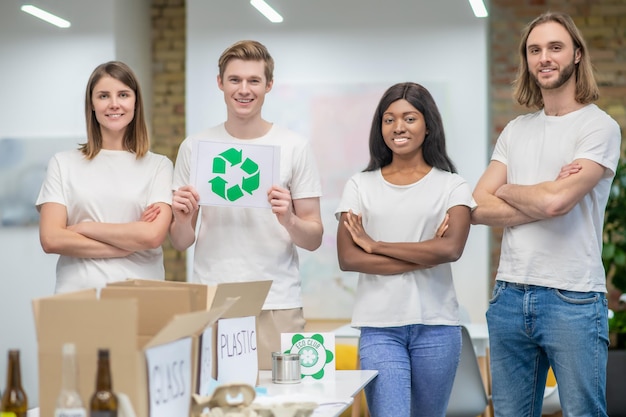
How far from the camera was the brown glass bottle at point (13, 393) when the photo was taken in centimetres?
179

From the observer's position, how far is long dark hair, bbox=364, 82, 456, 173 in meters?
3.22

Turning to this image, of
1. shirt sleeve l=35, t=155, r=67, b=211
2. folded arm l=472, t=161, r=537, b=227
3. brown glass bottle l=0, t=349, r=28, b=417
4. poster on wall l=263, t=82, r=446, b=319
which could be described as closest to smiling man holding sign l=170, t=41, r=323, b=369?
shirt sleeve l=35, t=155, r=67, b=211

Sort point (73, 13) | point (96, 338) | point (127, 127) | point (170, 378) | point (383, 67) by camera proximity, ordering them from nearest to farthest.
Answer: point (96, 338) < point (170, 378) < point (127, 127) < point (383, 67) < point (73, 13)

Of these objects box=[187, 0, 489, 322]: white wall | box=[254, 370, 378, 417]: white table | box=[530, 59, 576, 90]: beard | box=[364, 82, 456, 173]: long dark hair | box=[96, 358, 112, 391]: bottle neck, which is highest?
box=[187, 0, 489, 322]: white wall

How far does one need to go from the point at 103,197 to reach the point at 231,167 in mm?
489

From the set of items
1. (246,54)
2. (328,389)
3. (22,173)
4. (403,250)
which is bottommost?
(328,389)

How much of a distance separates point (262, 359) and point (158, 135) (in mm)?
→ 4755

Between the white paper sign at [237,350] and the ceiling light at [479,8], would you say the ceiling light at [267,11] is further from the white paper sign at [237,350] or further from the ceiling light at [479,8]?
the white paper sign at [237,350]

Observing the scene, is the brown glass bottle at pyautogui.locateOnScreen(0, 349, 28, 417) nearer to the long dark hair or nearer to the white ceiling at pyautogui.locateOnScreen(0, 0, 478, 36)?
the long dark hair

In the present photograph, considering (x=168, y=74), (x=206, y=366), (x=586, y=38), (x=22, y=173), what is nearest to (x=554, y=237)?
(x=206, y=366)

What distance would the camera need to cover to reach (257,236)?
3180 mm

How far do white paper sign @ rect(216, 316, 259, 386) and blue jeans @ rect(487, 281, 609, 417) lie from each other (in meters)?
0.91

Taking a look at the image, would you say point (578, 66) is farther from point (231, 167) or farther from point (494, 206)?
point (231, 167)

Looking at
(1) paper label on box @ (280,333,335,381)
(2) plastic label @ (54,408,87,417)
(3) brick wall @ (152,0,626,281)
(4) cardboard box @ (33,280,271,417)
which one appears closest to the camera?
(2) plastic label @ (54,408,87,417)
